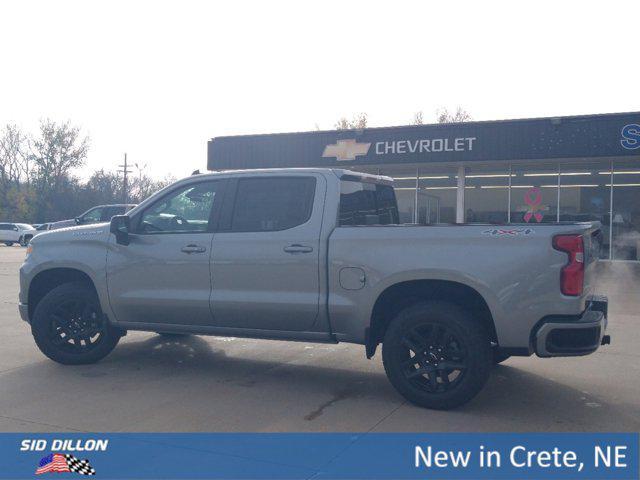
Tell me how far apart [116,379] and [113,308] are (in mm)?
711

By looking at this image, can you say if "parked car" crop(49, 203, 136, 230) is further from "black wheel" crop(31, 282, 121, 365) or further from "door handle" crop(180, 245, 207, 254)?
"door handle" crop(180, 245, 207, 254)

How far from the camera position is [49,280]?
23.8ft

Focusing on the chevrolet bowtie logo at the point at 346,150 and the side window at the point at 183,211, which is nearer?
the side window at the point at 183,211

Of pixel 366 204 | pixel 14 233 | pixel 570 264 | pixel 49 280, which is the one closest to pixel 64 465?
pixel 49 280

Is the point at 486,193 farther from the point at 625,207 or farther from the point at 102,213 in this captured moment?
the point at 102,213

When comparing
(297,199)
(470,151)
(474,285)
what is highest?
(470,151)

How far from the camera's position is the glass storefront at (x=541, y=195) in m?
21.3

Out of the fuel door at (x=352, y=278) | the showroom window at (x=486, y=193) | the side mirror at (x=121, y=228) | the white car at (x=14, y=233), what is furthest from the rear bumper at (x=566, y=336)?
the white car at (x=14, y=233)

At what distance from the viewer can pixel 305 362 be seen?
23.9ft

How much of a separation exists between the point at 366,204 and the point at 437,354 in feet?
6.01

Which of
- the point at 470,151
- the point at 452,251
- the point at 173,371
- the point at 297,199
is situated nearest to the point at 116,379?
the point at 173,371

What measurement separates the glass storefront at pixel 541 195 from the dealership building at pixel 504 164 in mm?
31

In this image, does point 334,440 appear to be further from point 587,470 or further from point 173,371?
point 173,371

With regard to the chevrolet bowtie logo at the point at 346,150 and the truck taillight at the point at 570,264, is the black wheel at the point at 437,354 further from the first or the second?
the chevrolet bowtie logo at the point at 346,150
